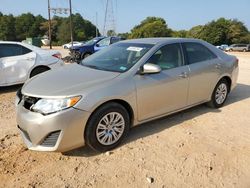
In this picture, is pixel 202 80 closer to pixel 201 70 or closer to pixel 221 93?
pixel 201 70

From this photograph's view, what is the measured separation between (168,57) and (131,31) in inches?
3358

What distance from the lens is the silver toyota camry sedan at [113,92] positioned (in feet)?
11.2

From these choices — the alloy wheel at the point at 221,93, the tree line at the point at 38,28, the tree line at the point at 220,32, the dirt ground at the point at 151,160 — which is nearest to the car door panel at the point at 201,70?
the alloy wheel at the point at 221,93

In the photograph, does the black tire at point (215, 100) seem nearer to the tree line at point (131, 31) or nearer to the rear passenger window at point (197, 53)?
the rear passenger window at point (197, 53)

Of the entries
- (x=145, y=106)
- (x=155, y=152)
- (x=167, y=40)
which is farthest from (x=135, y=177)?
(x=167, y=40)

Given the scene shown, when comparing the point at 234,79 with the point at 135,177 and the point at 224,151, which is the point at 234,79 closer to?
the point at 224,151

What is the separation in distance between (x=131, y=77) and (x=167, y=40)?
124cm

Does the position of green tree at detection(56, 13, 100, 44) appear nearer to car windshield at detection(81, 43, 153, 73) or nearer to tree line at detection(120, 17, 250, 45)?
tree line at detection(120, 17, 250, 45)

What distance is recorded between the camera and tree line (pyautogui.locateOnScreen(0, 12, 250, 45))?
70375 mm

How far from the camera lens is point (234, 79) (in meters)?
6.11

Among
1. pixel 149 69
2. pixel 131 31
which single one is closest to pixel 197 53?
pixel 149 69

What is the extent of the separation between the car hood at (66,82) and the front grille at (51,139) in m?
0.47

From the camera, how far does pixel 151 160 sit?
143 inches

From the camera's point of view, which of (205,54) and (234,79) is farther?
(234,79)
